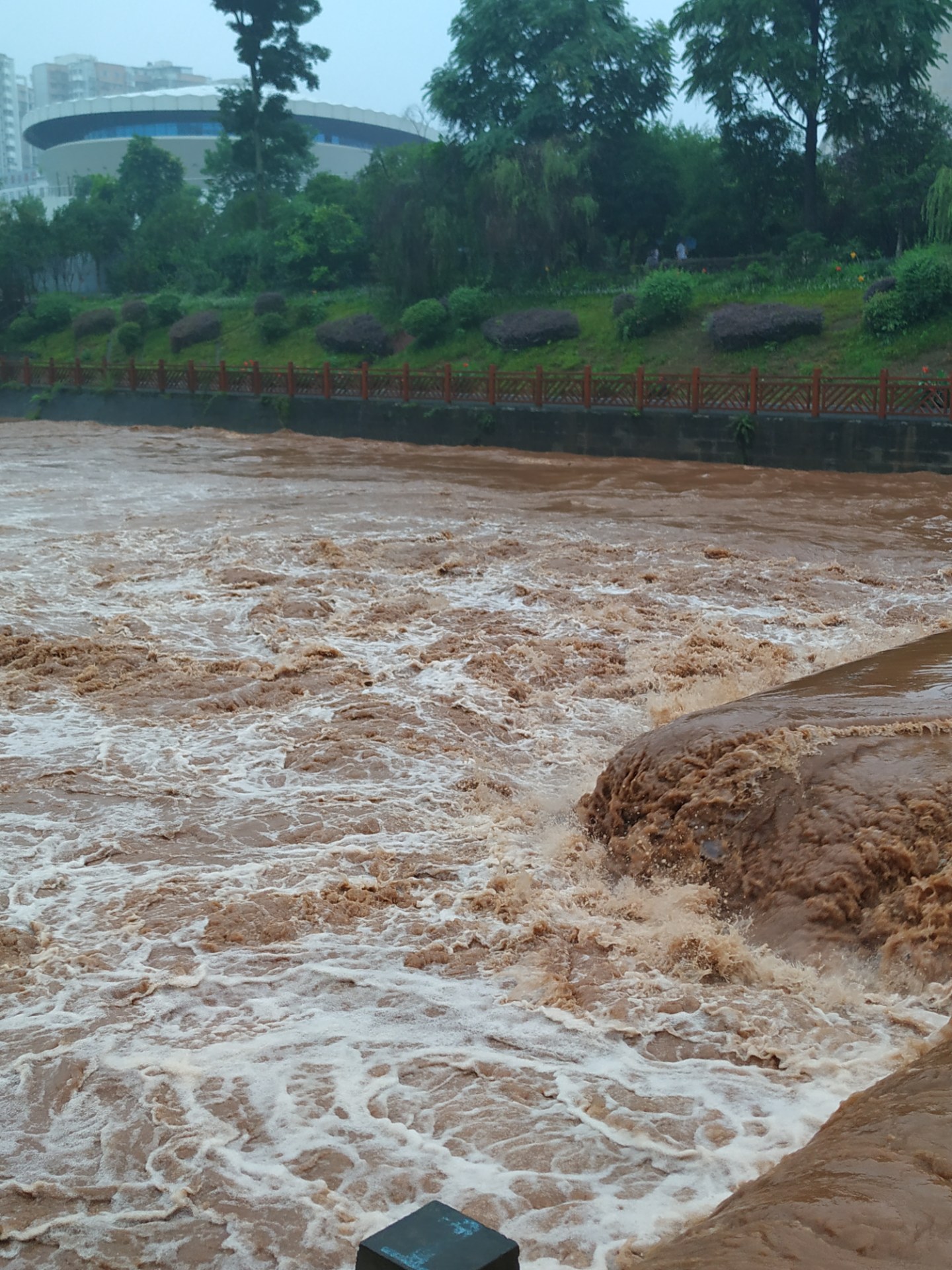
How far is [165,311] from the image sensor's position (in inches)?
1340

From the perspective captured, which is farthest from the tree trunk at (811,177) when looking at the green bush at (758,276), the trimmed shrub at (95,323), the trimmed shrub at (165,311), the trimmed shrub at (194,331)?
the trimmed shrub at (95,323)

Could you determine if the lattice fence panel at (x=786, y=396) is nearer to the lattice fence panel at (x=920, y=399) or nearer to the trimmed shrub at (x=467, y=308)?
the lattice fence panel at (x=920, y=399)

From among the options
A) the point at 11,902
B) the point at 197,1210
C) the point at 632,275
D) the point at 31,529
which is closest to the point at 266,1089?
the point at 197,1210

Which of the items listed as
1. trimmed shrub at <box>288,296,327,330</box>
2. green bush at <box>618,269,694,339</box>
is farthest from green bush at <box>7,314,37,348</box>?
green bush at <box>618,269,694,339</box>

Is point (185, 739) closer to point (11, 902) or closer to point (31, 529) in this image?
point (11, 902)


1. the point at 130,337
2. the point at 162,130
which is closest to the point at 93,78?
the point at 162,130

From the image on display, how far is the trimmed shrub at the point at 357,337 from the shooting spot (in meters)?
28.4

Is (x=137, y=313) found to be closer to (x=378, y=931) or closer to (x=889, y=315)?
(x=889, y=315)

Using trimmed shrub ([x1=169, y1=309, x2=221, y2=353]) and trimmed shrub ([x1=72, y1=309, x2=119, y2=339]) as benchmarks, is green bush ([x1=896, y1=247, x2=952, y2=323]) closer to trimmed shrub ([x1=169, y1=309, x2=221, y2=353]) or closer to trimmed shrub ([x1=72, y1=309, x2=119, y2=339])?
trimmed shrub ([x1=169, y1=309, x2=221, y2=353])

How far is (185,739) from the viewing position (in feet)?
22.0

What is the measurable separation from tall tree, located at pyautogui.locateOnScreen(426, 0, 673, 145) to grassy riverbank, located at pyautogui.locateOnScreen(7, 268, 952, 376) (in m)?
4.73

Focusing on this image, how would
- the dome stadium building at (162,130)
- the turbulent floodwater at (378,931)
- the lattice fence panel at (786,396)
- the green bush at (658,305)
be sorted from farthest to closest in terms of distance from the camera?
the dome stadium building at (162,130) → the green bush at (658,305) → the lattice fence panel at (786,396) → the turbulent floodwater at (378,931)

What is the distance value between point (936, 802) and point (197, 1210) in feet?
9.00

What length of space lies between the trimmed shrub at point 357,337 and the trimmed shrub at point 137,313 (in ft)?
25.7
